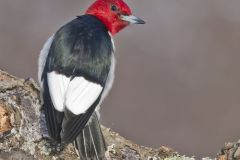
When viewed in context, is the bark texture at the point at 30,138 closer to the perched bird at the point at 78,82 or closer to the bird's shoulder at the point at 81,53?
the perched bird at the point at 78,82

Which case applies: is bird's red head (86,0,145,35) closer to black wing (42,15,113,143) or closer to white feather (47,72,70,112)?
black wing (42,15,113,143)

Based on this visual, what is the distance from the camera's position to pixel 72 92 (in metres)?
4.69

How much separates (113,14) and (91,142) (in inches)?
60.4

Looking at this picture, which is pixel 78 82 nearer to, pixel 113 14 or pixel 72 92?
pixel 72 92

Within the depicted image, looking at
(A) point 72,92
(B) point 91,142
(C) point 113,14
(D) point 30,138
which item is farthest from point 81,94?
(C) point 113,14

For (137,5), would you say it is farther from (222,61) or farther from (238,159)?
(238,159)

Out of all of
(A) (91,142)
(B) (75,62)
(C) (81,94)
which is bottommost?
(A) (91,142)

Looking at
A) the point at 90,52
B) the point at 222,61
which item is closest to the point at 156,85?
the point at 222,61

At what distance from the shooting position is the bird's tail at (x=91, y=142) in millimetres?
4543

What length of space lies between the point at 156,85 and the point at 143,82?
264 millimetres

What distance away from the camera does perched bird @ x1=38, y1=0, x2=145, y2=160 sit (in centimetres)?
455

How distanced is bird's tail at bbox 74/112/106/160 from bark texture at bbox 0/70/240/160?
0.13 ft

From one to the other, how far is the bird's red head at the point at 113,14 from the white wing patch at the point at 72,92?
119 cm

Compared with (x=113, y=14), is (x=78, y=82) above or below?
below
